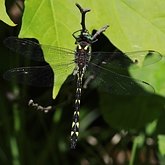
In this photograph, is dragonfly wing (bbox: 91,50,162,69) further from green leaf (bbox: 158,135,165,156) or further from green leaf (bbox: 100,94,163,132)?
green leaf (bbox: 158,135,165,156)

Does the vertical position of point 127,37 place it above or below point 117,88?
above

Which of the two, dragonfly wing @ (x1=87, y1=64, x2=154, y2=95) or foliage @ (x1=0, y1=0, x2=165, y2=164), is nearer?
foliage @ (x1=0, y1=0, x2=165, y2=164)

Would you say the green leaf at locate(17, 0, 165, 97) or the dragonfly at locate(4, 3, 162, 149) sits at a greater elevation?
the green leaf at locate(17, 0, 165, 97)

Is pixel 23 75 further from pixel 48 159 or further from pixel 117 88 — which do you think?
pixel 48 159

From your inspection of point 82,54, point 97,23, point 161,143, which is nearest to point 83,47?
point 82,54

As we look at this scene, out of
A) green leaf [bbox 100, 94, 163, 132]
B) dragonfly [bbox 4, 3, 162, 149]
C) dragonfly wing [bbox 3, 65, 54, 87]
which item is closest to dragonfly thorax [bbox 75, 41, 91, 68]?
dragonfly [bbox 4, 3, 162, 149]

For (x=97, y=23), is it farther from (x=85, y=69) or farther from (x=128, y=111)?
(x=128, y=111)

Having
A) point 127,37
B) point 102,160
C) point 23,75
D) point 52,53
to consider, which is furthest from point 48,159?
point 127,37

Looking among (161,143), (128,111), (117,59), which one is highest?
(117,59)
